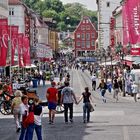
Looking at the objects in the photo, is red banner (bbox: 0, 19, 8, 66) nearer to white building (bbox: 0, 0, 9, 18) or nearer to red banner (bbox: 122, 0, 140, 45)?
red banner (bbox: 122, 0, 140, 45)

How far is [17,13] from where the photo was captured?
128 m

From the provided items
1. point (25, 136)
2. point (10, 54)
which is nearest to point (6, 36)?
point (10, 54)

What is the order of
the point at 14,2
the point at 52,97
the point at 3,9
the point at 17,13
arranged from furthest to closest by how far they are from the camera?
the point at 14,2
the point at 17,13
the point at 3,9
the point at 52,97

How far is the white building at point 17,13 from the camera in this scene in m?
127

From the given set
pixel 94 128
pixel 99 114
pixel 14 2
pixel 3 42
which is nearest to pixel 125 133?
pixel 94 128

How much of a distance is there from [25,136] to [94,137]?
375 centimetres

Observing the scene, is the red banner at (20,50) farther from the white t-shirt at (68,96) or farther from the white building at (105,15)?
the white building at (105,15)

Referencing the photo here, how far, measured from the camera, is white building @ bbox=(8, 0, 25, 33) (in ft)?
417

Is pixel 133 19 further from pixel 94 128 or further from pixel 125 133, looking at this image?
pixel 125 133

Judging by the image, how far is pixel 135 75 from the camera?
54.7 m

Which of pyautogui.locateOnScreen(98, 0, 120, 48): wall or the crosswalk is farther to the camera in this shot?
pyautogui.locateOnScreen(98, 0, 120, 48): wall

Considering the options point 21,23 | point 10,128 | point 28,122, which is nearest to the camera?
point 28,122

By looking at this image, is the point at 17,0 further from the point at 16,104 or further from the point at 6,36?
the point at 16,104

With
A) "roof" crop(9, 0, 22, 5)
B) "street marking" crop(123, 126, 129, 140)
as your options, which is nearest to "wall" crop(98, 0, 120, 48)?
"roof" crop(9, 0, 22, 5)
